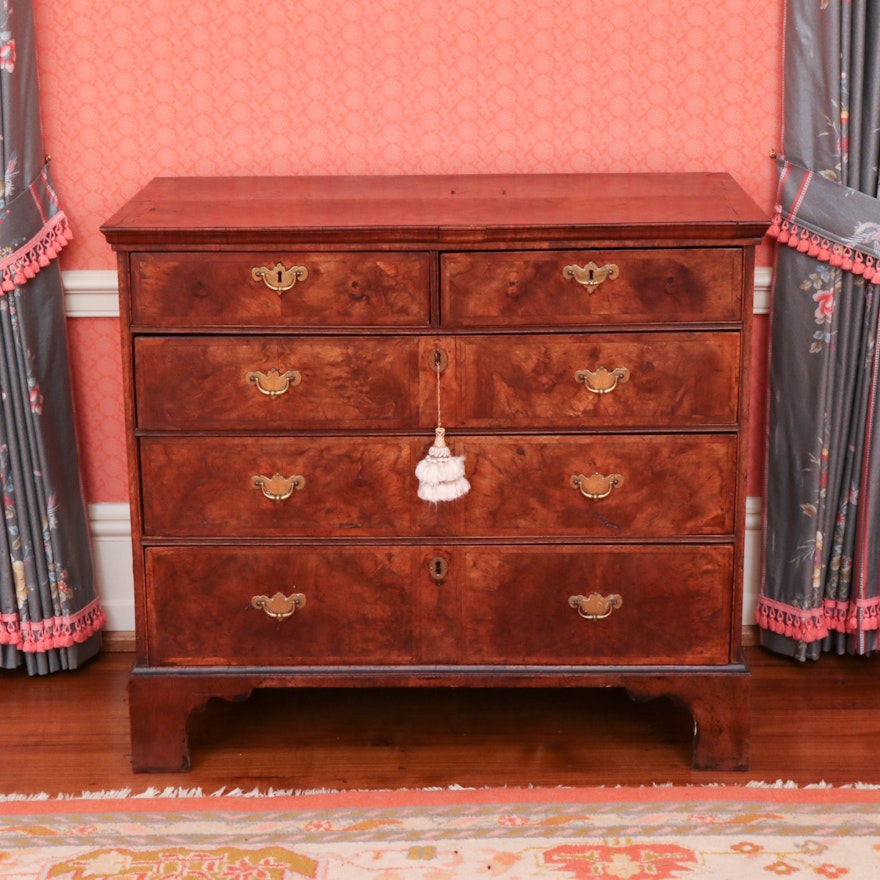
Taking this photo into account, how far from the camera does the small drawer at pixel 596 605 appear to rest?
2.94 metres

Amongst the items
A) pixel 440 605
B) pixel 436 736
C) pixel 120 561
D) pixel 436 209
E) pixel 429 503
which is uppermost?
pixel 436 209

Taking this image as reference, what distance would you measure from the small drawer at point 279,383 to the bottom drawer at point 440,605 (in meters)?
0.29

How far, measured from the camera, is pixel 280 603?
2.97m

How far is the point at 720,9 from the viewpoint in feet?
10.8

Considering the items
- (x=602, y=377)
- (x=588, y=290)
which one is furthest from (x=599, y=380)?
(x=588, y=290)

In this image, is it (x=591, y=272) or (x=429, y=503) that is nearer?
(x=591, y=272)

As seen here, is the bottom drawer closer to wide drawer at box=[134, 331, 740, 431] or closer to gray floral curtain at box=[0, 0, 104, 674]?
wide drawer at box=[134, 331, 740, 431]

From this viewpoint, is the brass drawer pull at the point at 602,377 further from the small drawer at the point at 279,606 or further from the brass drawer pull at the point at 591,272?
the small drawer at the point at 279,606

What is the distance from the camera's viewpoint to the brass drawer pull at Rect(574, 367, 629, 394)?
2836 millimetres

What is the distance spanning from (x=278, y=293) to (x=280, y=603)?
69cm

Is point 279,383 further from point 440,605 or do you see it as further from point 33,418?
point 33,418

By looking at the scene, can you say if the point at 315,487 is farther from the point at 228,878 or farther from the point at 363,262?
the point at 228,878

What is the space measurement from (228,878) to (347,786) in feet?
1.34

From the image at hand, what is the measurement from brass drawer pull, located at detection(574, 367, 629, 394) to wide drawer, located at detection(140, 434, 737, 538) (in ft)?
0.38
